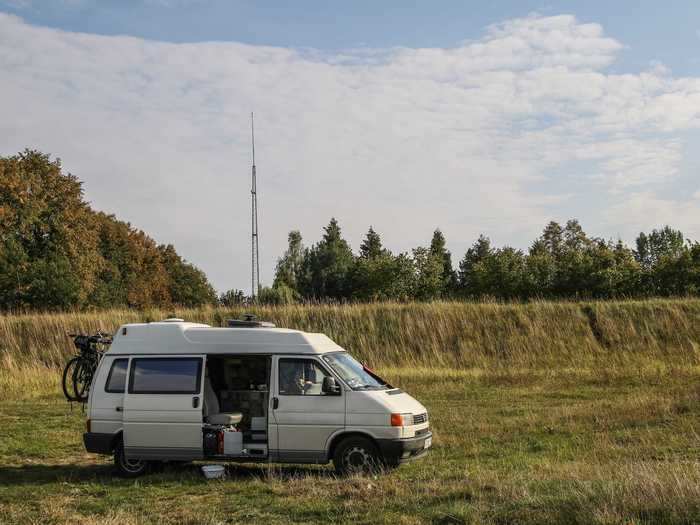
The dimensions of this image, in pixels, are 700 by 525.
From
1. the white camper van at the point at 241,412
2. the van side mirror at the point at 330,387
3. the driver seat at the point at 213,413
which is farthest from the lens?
the driver seat at the point at 213,413

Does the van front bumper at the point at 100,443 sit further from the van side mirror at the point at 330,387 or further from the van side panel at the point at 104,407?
the van side mirror at the point at 330,387

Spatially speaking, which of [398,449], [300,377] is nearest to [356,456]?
[398,449]

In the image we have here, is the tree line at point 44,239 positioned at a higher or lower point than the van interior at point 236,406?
higher

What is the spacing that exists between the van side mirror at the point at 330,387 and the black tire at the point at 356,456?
0.73 metres

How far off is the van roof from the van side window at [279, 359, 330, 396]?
19 cm

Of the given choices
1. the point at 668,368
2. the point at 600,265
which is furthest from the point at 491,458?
the point at 600,265

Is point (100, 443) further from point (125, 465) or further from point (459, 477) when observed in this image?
point (459, 477)

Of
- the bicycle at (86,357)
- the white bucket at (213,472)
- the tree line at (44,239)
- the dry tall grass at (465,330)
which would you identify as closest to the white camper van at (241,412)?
the white bucket at (213,472)

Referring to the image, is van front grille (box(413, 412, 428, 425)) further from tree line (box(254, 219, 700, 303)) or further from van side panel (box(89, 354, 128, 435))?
tree line (box(254, 219, 700, 303))

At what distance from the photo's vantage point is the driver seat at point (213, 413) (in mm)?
12820

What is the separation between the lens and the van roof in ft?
41.7

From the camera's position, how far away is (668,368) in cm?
2692

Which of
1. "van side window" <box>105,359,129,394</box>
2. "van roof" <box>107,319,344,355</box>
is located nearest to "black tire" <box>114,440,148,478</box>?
"van side window" <box>105,359,129,394</box>

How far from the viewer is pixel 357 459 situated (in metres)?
12.1
